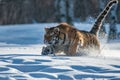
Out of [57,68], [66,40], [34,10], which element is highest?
[34,10]

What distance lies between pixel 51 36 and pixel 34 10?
2479cm

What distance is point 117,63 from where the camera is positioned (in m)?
6.99

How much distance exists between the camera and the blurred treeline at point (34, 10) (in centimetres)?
3037

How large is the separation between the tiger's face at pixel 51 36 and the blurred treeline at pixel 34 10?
21510 millimetres

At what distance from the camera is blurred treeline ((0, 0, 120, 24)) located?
30.4 meters

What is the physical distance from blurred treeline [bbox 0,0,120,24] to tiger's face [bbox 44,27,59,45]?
21510 mm

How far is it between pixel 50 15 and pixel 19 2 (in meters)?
2.27

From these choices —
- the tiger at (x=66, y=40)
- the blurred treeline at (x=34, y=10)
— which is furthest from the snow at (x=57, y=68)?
the blurred treeline at (x=34, y=10)

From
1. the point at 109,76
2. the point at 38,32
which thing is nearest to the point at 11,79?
the point at 109,76

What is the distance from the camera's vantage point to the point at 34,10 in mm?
32344

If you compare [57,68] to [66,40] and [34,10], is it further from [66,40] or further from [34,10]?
[34,10]

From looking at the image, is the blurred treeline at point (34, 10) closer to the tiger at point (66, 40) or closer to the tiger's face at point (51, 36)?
the tiger at point (66, 40)

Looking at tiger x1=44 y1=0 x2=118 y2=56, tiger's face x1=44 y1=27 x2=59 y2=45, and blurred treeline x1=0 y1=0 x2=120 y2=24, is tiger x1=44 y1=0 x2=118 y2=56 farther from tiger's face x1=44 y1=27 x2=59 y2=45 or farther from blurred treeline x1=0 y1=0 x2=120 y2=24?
blurred treeline x1=0 y1=0 x2=120 y2=24

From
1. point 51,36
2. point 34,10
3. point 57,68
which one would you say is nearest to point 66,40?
point 51,36
